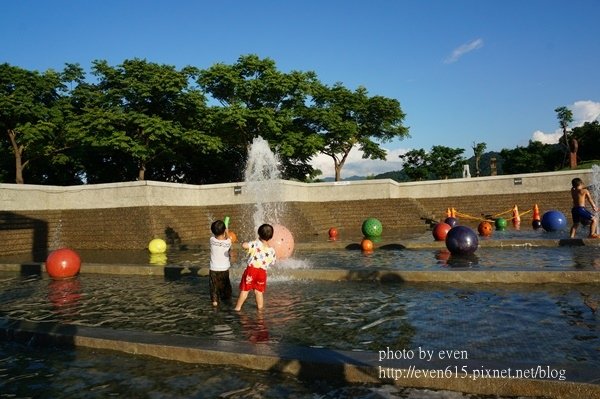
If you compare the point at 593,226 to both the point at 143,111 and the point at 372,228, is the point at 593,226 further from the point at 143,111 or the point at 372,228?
the point at 143,111

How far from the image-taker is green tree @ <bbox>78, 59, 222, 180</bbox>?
36.9m

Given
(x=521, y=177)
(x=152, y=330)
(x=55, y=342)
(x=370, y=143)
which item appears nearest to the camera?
(x=55, y=342)

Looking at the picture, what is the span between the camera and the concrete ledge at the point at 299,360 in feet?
13.7

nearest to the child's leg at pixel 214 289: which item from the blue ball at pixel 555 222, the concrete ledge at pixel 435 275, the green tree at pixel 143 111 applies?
the concrete ledge at pixel 435 275

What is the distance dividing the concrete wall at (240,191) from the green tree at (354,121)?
14.9 metres

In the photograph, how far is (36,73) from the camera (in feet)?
125

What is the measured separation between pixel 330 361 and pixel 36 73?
135 ft

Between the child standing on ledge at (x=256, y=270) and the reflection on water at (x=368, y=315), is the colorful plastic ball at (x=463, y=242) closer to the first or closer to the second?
the reflection on water at (x=368, y=315)

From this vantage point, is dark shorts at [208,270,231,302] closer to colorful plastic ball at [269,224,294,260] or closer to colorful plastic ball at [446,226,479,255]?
colorful plastic ball at [269,224,294,260]

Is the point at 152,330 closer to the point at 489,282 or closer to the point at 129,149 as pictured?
the point at 489,282

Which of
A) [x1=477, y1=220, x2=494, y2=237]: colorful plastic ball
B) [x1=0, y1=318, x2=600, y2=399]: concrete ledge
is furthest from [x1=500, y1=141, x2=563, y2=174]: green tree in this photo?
[x1=0, y1=318, x2=600, y2=399]: concrete ledge

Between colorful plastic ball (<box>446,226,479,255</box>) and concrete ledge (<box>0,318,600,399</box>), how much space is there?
851 centimetres

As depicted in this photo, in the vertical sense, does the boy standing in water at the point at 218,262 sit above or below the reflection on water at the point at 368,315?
above

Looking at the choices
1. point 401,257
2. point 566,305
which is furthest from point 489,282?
point 401,257
